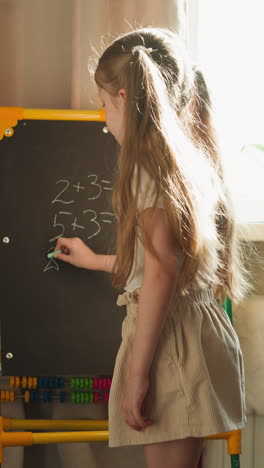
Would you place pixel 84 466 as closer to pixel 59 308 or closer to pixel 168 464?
pixel 59 308

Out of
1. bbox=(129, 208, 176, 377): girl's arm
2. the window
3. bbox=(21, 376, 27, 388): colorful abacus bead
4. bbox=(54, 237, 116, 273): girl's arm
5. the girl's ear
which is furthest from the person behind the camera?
the window

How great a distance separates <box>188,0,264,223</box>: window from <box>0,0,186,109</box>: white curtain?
8.4 inches

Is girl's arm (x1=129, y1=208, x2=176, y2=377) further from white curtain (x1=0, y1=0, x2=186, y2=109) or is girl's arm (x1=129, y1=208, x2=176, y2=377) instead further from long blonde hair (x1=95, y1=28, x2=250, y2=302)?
white curtain (x1=0, y1=0, x2=186, y2=109)

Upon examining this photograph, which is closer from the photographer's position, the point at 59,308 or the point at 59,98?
the point at 59,308

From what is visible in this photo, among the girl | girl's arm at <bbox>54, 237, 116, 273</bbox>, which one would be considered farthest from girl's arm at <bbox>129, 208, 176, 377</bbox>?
girl's arm at <bbox>54, 237, 116, 273</bbox>

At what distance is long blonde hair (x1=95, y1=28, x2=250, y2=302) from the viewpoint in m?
1.35

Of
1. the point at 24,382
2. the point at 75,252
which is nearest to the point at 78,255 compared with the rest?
the point at 75,252

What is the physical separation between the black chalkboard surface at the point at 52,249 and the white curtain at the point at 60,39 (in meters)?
0.18

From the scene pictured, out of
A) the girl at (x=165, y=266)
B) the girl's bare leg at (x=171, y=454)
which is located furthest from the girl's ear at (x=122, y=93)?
the girl's bare leg at (x=171, y=454)

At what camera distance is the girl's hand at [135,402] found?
52.2 inches

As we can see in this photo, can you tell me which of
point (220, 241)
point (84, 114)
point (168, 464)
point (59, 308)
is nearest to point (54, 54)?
point (84, 114)

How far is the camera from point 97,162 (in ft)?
7.04

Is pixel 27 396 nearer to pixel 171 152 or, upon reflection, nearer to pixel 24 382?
pixel 24 382

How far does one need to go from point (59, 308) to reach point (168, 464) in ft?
2.72
